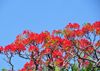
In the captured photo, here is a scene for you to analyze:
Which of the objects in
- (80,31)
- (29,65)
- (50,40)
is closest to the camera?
(50,40)

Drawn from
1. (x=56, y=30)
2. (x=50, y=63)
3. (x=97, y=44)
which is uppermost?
(x=56, y=30)

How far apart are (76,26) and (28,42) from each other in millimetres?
5159

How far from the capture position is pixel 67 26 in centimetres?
1288

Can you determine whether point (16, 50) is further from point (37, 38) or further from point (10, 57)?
point (37, 38)

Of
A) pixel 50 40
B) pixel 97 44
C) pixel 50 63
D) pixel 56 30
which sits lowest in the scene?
pixel 50 63

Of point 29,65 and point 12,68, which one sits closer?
point 12,68

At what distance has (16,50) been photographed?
A: 13.4 metres

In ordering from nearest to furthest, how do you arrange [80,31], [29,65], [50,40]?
1. [50,40]
2. [80,31]
3. [29,65]

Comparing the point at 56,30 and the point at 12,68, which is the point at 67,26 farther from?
the point at 12,68

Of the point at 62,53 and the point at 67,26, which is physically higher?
the point at 67,26

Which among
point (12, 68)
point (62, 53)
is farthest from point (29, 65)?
point (62, 53)

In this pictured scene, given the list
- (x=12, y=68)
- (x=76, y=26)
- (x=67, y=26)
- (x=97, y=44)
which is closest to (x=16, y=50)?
(x=12, y=68)

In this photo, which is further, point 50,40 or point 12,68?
point 12,68

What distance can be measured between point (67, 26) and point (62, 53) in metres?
3.35
